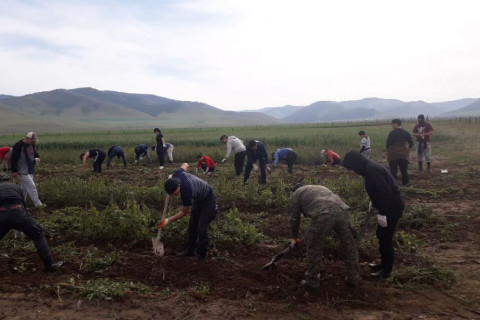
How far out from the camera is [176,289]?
4.26 metres

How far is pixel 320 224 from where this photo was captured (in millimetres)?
3980

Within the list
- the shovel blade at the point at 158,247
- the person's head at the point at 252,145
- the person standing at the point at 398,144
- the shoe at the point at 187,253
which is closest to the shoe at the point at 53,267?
the shovel blade at the point at 158,247

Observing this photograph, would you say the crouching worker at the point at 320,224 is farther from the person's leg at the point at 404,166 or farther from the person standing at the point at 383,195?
the person's leg at the point at 404,166

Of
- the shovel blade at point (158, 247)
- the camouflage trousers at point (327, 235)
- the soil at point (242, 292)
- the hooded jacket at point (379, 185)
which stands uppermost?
the hooded jacket at point (379, 185)

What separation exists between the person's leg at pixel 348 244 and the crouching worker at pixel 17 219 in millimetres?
3568

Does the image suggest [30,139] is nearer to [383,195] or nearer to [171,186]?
[171,186]

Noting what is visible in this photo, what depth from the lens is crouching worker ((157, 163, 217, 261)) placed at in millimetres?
4586

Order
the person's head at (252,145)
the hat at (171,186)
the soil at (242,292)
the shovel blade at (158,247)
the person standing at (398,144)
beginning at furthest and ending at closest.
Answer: the person's head at (252,145) < the person standing at (398,144) < the shovel blade at (158,247) < the hat at (171,186) < the soil at (242,292)

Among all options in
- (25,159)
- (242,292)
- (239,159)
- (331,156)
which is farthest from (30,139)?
(331,156)

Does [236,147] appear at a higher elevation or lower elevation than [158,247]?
higher

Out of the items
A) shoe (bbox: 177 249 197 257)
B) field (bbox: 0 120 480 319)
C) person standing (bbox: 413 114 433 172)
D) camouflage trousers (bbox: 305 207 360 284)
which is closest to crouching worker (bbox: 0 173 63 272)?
field (bbox: 0 120 480 319)

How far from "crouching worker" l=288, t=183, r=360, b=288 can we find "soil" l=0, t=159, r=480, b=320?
223mm

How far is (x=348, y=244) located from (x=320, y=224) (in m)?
0.44

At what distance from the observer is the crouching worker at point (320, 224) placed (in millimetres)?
3980
